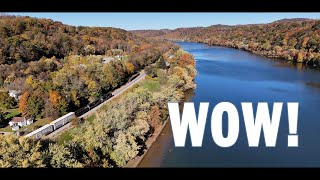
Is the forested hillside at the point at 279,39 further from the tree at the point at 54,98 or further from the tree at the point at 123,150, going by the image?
the tree at the point at 123,150

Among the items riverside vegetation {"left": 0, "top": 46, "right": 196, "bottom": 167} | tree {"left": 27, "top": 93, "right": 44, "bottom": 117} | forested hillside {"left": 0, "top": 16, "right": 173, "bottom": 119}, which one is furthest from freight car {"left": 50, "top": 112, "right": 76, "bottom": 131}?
riverside vegetation {"left": 0, "top": 46, "right": 196, "bottom": 167}

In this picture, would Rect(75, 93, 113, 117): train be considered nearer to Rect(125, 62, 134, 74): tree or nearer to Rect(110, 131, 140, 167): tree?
Rect(125, 62, 134, 74): tree

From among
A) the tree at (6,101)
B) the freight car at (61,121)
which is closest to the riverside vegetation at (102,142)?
the freight car at (61,121)

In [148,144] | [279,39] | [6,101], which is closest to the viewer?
[148,144]

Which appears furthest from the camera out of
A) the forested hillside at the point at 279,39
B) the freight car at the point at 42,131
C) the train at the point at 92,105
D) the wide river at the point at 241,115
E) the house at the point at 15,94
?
the forested hillside at the point at 279,39

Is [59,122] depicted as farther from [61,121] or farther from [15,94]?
[15,94]

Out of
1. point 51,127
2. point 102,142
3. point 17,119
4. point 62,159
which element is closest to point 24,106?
point 17,119

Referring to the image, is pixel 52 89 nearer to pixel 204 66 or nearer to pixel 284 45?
pixel 204 66
